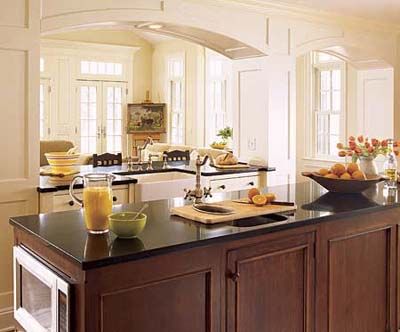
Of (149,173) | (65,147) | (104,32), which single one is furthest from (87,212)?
(104,32)

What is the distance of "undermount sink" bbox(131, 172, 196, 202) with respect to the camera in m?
4.38

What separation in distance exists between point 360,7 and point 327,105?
3282 mm

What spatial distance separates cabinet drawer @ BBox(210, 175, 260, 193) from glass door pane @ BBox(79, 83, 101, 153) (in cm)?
638

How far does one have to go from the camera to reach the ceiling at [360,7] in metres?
5.47

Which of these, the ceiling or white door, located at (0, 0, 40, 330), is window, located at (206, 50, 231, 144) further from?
white door, located at (0, 0, 40, 330)

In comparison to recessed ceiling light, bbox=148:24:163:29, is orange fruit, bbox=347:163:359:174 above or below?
below

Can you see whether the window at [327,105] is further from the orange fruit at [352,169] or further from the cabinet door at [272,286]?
the cabinet door at [272,286]

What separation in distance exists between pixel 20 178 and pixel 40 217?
1336 millimetres

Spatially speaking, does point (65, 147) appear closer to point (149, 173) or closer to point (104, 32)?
point (104, 32)

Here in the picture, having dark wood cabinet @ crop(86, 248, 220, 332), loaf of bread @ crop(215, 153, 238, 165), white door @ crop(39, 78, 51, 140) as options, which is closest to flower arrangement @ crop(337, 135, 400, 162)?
loaf of bread @ crop(215, 153, 238, 165)

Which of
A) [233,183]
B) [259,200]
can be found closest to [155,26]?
[233,183]

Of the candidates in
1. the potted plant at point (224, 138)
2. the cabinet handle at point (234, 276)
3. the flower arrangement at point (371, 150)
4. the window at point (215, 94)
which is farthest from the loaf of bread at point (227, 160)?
the window at point (215, 94)

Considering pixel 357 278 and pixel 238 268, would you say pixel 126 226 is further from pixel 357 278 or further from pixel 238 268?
pixel 357 278

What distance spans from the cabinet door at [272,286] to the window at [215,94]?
300 inches
